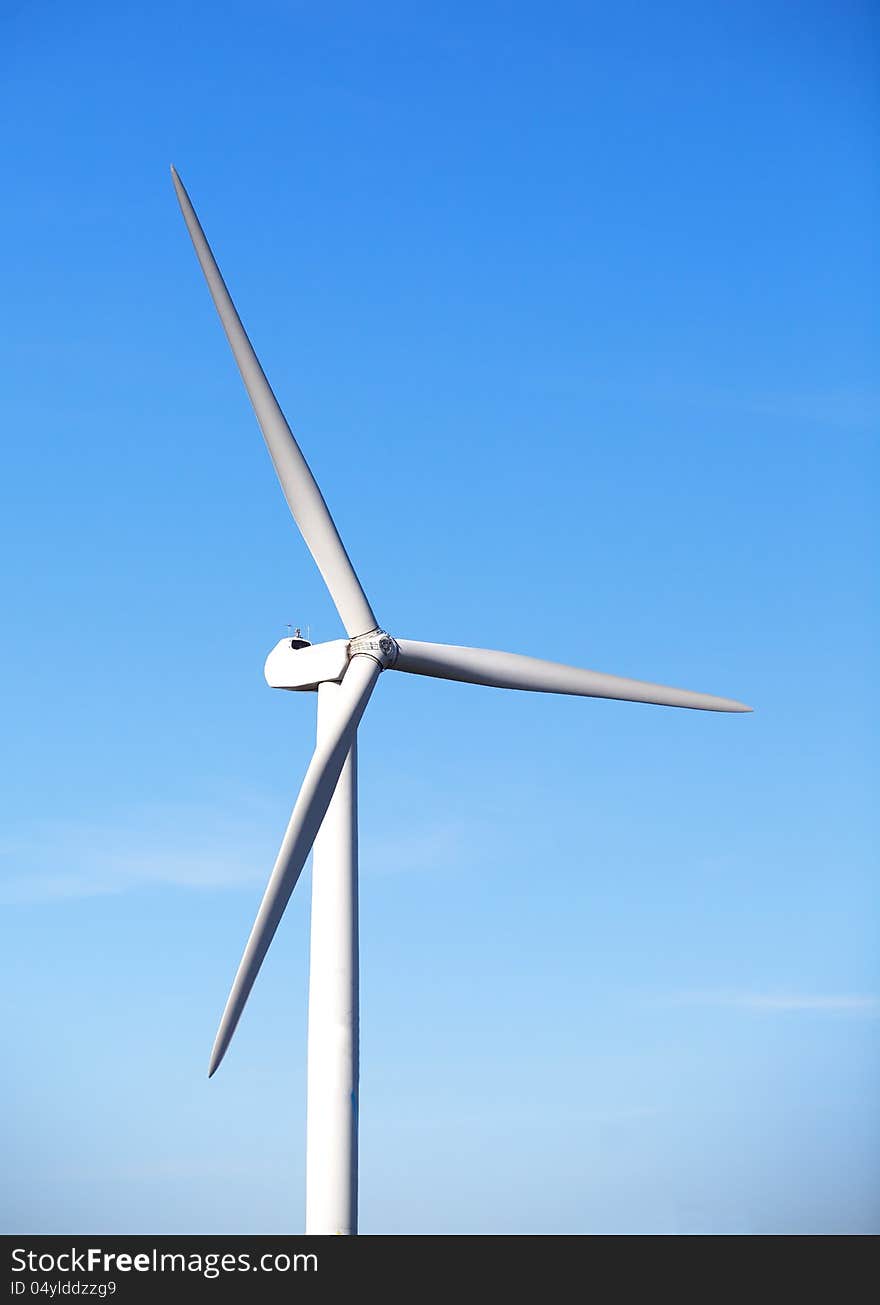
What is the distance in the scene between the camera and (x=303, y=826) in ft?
104

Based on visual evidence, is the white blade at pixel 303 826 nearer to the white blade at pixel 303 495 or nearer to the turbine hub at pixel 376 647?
the turbine hub at pixel 376 647

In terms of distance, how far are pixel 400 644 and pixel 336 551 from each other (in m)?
2.29

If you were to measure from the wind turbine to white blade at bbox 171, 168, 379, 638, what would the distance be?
0.02m

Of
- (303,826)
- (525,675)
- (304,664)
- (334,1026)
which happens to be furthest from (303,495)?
(334,1026)

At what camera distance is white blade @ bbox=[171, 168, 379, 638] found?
1396 inches

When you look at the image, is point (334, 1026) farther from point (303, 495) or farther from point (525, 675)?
point (303, 495)

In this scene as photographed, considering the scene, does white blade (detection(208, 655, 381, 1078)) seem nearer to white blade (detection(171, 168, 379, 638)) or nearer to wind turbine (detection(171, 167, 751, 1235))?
wind turbine (detection(171, 167, 751, 1235))

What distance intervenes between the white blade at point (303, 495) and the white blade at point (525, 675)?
1.19 metres

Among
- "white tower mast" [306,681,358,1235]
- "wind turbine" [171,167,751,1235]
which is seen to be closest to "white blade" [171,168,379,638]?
"wind turbine" [171,167,751,1235]
